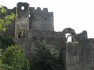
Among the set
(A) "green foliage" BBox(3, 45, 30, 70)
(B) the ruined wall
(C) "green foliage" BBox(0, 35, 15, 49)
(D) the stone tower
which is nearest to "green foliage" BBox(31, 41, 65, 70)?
(C) "green foliage" BBox(0, 35, 15, 49)

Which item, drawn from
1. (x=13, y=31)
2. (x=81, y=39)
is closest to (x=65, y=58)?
(x=81, y=39)

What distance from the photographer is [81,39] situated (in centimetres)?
3147

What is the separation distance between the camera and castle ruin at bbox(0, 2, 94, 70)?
28808 mm

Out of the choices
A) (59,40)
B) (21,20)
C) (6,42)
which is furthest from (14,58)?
(21,20)

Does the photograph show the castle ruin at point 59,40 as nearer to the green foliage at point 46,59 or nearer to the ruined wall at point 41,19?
the ruined wall at point 41,19

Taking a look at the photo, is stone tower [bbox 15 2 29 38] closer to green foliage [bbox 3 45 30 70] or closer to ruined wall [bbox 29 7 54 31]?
ruined wall [bbox 29 7 54 31]

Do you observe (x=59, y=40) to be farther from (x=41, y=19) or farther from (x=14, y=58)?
(x=41, y=19)

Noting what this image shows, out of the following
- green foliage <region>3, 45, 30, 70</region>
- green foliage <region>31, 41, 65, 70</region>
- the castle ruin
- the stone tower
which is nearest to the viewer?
green foliage <region>3, 45, 30, 70</region>

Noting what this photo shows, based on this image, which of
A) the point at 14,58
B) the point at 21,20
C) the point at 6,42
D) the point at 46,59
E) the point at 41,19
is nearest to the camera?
the point at 14,58

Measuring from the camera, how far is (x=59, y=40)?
32219 mm

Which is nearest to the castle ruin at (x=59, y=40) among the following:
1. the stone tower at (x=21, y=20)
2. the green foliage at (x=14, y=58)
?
the stone tower at (x=21, y=20)

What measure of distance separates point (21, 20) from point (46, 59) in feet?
30.0

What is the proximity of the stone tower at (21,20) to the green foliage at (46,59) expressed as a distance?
5582 mm

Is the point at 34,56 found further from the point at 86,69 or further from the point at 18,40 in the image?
the point at 86,69
